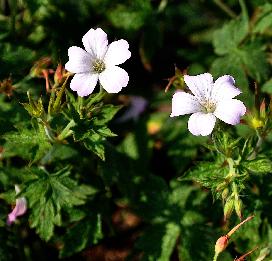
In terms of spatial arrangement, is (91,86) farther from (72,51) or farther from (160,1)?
(160,1)

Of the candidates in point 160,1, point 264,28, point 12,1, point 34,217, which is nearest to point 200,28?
point 160,1

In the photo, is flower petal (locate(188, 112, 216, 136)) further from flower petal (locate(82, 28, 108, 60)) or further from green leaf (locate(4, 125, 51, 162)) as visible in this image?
green leaf (locate(4, 125, 51, 162))

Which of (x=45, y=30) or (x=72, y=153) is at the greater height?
(x=45, y=30)

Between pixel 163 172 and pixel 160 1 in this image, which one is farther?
pixel 160 1

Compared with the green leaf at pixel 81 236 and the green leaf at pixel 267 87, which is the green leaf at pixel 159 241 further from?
the green leaf at pixel 267 87

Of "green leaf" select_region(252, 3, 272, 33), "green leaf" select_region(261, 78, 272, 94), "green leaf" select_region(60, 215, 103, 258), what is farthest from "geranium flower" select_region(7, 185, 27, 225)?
"green leaf" select_region(252, 3, 272, 33)
